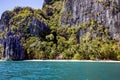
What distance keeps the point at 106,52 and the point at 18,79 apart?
134 m

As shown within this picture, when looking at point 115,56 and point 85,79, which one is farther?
point 115,56

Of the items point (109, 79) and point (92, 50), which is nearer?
point (109, 79)

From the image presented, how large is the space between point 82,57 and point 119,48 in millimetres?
25090

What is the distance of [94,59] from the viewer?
604 feet

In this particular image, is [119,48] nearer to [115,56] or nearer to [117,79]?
[115,56]

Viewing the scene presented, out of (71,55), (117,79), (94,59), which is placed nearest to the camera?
(117,79)

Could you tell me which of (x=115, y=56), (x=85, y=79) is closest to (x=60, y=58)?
(x=115, y=56)

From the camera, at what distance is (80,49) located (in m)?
195

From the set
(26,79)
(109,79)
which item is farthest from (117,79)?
(26,79)

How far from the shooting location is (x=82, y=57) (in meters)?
190

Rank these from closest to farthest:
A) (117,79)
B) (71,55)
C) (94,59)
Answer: (117,79) < (94,59) < (71,55)

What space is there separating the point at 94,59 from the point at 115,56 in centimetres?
1333

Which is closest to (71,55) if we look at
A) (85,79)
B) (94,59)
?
(94,59)

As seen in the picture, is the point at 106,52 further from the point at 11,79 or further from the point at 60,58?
the point at 11,79
